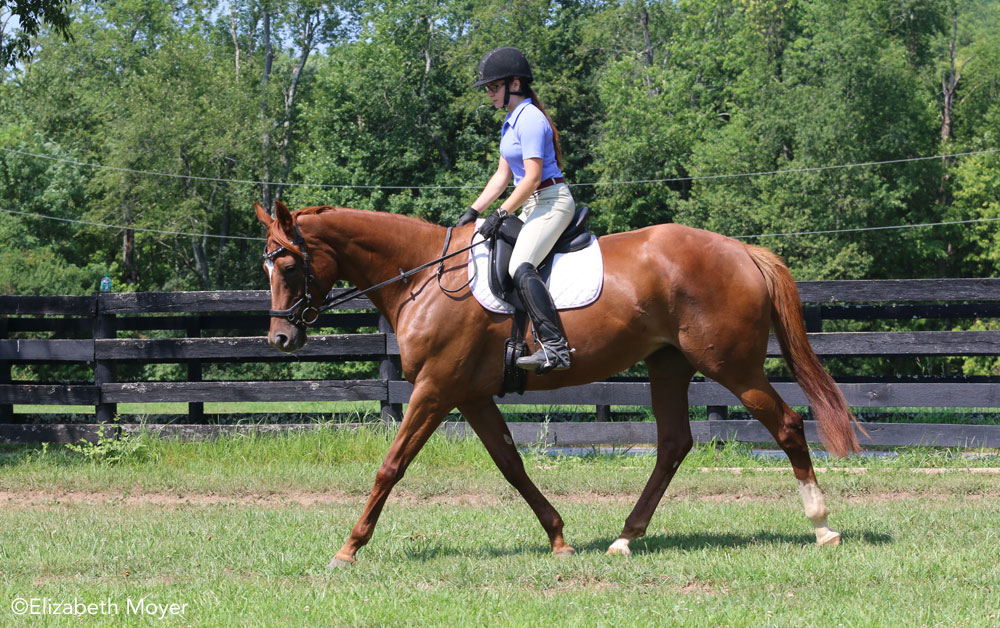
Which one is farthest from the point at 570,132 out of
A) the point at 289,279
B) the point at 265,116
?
the point at 289,279

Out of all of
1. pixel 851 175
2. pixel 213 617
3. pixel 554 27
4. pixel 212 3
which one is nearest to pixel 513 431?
pixel 213 617

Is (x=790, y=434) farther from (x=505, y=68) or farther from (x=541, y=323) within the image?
(x=505, y=68)

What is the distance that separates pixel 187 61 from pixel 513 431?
42.4 meters

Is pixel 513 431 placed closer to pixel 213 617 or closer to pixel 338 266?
pixel 338 266

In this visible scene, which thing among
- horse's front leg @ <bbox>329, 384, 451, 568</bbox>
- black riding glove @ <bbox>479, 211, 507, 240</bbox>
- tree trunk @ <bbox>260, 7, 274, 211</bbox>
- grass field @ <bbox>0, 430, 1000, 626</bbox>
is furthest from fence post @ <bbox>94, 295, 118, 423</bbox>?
tree trunk @ <bbox>260, 7, 274, 211</bbox>

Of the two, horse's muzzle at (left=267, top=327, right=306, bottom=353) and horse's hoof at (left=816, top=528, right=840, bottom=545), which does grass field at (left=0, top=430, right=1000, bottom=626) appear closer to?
horse's hoof at (left=816, top=528, right=840, bottom=545)

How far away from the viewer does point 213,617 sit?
4.82m

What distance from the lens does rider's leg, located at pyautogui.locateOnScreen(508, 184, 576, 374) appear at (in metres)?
6.11

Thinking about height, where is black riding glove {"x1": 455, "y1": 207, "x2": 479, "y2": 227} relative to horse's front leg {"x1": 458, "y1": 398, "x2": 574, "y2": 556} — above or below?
above

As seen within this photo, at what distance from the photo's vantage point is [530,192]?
615 cm

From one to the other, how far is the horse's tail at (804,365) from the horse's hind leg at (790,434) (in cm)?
21

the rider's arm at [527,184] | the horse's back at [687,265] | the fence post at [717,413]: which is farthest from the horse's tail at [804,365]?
the fence post at [717,413]

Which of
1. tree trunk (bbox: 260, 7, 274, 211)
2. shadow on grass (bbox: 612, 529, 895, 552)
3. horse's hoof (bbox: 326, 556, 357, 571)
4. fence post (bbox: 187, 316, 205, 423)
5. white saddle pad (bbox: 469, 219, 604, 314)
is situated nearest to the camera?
horse's hoof (bbox: 326, 556, 357, 571)

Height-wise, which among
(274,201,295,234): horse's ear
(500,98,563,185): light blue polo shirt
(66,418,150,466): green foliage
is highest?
(500,98,563,185): light blue polo shirt
